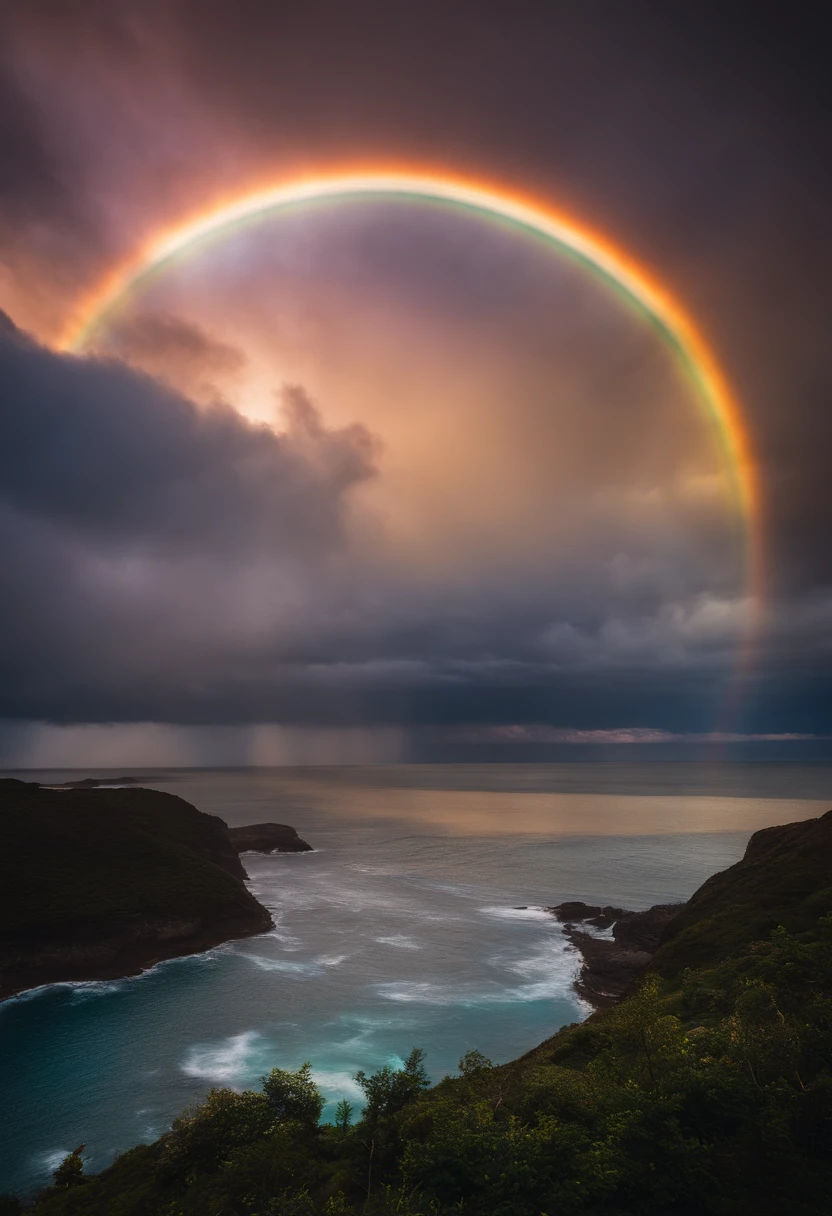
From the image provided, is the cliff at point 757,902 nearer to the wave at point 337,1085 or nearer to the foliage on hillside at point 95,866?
the wave at point 337,1085

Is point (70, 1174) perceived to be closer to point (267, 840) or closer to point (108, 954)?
point (108, 954)

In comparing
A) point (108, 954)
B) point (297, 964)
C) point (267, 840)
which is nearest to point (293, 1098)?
point (297, 964)

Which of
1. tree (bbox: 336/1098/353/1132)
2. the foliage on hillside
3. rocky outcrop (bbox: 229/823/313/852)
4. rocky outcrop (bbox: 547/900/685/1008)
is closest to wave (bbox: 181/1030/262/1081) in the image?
tree (bbox: 336/1098/353/1132)

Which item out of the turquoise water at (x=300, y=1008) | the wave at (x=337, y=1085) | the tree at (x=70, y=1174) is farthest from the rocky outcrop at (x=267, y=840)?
the tree at (x=70, y=1174)

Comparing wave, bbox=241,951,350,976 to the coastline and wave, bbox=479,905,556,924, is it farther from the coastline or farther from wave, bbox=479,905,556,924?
wave, bbox=479,905,556,924

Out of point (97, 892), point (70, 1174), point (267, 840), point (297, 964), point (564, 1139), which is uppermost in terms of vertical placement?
point (564, 1139)

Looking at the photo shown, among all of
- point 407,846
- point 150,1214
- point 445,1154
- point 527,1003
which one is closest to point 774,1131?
point 445,1154
